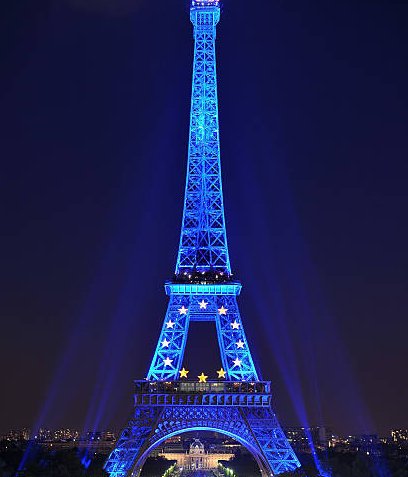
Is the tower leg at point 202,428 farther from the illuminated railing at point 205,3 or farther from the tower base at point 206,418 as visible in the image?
the illuminated railing at point 205,3

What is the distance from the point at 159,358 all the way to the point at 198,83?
30.1 metres

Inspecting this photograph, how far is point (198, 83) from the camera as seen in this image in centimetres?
8944

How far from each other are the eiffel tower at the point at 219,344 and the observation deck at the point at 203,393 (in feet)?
0.32

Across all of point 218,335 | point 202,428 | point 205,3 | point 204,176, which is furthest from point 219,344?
point 205,3

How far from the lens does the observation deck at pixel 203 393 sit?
80.2 metres

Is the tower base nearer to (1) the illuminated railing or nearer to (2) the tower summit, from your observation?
(2) the tower summit

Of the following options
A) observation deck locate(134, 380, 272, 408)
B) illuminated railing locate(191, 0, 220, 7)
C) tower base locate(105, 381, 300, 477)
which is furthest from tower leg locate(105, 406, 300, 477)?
illuminated railing locate(191, 0, 220, 7)

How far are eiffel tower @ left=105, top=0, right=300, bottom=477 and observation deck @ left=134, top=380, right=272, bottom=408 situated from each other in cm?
10

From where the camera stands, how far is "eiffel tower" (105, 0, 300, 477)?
7950 cm

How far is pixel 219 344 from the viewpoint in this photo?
8438 cm

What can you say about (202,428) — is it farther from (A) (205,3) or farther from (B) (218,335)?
(A) (205,3)

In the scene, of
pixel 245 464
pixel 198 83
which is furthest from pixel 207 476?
pixel 198 83

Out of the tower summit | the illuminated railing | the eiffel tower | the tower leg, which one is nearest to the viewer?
the tower leg

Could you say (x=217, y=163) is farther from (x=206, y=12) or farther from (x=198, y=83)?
(x=206, y=12)
